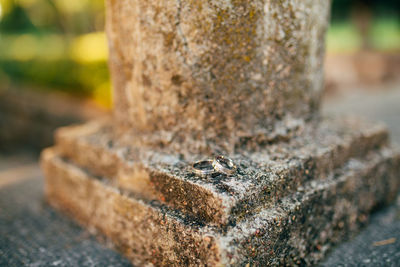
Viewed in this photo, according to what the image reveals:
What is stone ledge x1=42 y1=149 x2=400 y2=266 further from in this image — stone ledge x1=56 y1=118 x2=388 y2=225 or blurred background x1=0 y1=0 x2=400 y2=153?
blurred background x1=0 y1=0 x2=400 y2=153

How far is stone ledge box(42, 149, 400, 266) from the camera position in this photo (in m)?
1.31

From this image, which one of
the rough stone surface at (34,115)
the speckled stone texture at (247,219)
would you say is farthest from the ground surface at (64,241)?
the rough stone surface at (34,115)

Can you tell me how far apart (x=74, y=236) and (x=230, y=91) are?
1.23 metres

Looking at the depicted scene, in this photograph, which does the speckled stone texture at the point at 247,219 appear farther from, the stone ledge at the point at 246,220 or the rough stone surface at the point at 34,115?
the rough stone surface at the point at 34,115

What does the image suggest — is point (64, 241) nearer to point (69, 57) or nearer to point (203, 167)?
point (203, 167)

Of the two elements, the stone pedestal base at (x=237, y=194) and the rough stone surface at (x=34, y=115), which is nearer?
the stone pedestal base at (x=237, y=194)

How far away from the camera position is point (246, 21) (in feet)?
5.12

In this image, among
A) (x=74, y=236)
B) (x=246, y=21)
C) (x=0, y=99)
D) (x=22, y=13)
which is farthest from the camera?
(x=22, y=13)

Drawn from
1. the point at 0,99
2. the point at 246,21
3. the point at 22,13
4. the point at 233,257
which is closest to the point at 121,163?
the point at 233,257

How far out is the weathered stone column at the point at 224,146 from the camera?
1396 mm

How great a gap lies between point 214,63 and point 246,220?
0.75m

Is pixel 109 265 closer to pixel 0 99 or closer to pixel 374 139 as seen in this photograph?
pixel 374 139

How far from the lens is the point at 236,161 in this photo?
1.59 meters

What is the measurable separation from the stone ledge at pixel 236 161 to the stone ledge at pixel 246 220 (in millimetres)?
48
